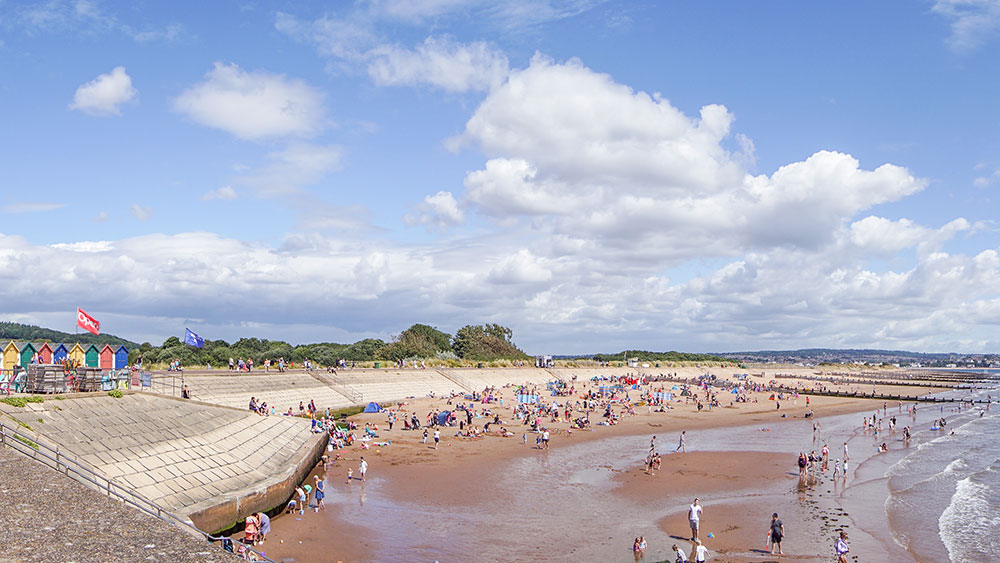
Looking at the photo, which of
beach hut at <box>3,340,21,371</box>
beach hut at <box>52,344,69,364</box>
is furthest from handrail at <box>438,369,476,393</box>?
beach hut at <box>3,340,21,371</box>

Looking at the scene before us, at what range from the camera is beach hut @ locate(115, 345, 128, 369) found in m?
46.9

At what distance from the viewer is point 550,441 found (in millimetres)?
43938

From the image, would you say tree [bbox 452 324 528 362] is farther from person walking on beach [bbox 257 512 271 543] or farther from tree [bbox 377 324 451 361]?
person walking on beach [bbox 257 512 271 543]

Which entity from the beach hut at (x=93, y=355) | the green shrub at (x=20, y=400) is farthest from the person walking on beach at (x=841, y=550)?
the beach hut at (x=93, y=355)

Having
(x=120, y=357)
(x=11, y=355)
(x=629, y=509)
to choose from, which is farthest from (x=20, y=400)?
(x=120, y=357)

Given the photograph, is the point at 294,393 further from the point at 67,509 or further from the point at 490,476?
the point at 67,509

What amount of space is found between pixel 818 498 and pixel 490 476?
14274 millimetres

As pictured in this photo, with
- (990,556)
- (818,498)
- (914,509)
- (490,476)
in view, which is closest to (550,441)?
(490,476)

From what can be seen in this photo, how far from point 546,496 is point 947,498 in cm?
1797

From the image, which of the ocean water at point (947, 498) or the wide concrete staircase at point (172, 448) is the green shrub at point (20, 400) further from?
the ocean water at point (947, 498)

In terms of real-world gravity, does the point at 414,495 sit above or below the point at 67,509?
below

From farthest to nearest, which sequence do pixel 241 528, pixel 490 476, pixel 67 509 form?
pixel 490 476 < pixel 241 528 < pixel 67 509

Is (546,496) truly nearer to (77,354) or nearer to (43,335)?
(77,354)

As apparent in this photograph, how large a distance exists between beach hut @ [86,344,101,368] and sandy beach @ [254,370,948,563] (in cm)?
1823
